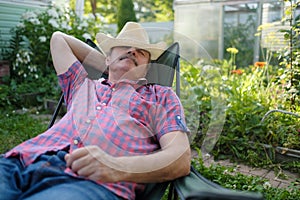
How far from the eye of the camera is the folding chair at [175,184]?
96 centimetres

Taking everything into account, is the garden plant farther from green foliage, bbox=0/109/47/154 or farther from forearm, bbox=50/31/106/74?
forearm, bbox=50/31/106/74

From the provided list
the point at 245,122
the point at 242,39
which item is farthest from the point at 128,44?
the point at 242,39

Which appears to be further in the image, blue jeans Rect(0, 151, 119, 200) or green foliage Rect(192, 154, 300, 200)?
green foliage Rect(192, 154, 300, 200)

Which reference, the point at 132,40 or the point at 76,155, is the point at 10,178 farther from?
the point at 132,40

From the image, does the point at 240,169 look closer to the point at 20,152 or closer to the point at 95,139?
the point at 95,139

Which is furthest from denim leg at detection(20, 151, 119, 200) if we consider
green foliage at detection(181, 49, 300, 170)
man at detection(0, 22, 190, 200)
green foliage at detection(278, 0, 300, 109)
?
green foliage at detection(278, 0, 300, 109)

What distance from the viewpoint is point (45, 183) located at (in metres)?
1.22

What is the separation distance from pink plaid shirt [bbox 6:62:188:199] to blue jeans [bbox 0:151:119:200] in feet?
0.13

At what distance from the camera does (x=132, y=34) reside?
1.70 m

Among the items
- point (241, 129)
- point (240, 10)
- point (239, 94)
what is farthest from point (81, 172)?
point (240, 10)

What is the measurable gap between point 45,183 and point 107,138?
11.7 inches

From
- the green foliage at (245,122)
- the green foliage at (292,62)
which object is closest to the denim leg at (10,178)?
the green foliage at (245,122)

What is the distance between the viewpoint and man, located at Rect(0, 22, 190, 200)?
123cm

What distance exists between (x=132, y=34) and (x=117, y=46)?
10 cm
